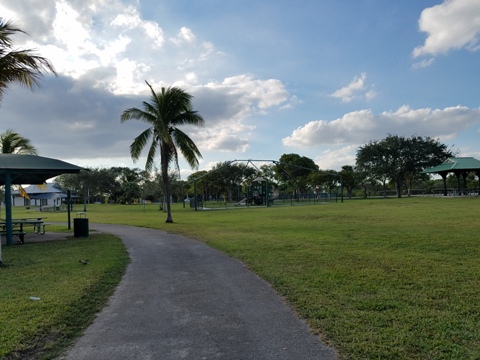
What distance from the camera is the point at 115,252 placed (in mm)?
10352

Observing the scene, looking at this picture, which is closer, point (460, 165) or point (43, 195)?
point (43, 195)

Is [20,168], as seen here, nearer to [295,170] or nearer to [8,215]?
[8,215]

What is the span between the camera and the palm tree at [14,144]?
25375 millimetres

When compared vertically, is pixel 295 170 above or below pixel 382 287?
above

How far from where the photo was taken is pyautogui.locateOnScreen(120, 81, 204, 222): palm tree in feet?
69.8

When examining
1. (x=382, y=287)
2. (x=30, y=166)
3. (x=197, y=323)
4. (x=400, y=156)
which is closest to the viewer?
(x=197, y=323)

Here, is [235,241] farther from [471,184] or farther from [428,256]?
[471,184]

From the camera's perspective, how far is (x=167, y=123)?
21516 millimetres

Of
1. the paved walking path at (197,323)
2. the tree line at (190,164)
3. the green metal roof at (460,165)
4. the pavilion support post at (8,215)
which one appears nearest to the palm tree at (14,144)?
the tree line at (190,164)

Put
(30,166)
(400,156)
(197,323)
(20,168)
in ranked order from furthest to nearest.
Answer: (400,156), (30,166), (20,168), (197,323)

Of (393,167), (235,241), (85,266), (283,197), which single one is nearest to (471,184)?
(393,167)

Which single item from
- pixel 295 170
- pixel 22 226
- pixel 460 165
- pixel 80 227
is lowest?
pixel 80 227

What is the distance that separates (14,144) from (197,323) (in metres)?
26.9

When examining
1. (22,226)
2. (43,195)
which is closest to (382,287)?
(22,226)
